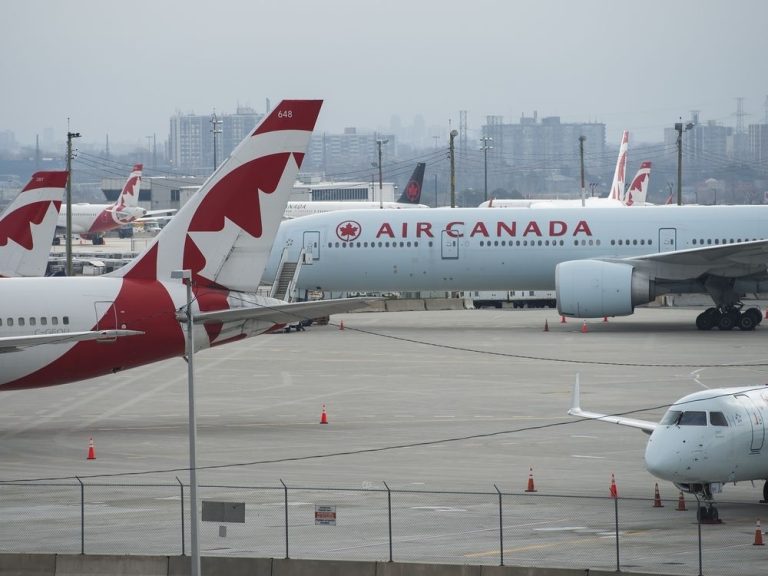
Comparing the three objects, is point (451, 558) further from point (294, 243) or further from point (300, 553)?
point (294, 243)

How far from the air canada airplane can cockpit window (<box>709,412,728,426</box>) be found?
11.9m

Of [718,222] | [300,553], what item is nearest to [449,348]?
[718,222]

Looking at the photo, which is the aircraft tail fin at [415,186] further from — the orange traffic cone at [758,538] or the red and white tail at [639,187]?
the orange traffic cone at [758,538]

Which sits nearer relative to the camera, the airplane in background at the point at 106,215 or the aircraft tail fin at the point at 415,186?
the airplane in background at the point at 106,215

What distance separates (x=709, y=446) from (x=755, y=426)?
4.10ft

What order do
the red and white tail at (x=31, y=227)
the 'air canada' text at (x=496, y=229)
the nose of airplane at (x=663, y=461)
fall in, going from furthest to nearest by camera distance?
the 'air canada' text at (x=496, y=229)
the red and white tail at (x=31, y=227)
the nose of airplane at (x=663, y=461)

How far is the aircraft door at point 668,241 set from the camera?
66812 millimetres

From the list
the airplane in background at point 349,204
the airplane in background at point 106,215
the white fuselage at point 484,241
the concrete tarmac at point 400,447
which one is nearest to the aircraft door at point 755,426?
the concrete tarmac at point 400,447

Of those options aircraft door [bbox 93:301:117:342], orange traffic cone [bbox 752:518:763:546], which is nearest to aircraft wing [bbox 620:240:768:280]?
aircraft door [bbox 93:301:117:342]

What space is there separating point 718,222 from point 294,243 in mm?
19693

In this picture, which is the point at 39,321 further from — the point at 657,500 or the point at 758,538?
the point at 758,538

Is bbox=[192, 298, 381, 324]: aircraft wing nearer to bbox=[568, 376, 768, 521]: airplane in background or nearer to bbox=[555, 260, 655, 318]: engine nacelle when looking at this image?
bbox=[568, 376, 768, 521]: airplane in background

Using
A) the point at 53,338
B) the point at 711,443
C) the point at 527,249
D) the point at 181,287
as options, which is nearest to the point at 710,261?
the point at 527,249

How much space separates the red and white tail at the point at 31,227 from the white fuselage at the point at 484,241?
1601 centimetres
